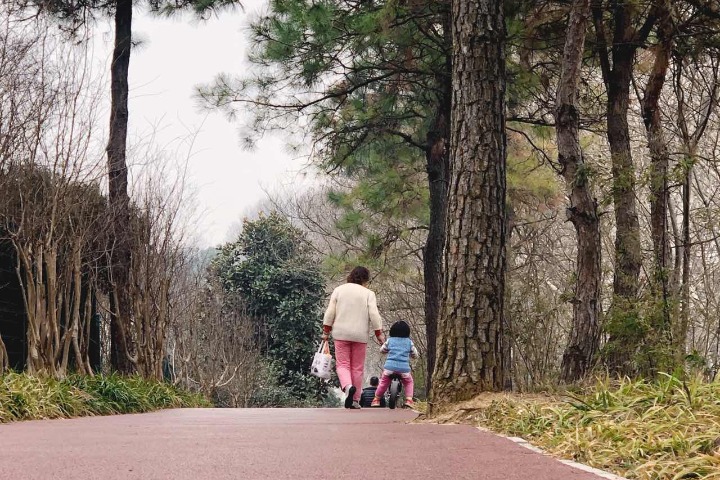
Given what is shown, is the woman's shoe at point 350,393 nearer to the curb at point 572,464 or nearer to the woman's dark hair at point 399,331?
the woman's dark hair at point 399,331

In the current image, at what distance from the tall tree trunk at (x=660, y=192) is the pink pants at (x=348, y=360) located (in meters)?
3.47

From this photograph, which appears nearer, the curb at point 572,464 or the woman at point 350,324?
the curb at point 572,464

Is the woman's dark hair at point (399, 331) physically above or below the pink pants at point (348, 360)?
above

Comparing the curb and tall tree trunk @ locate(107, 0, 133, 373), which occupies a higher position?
tall tree trunk @ locate(107, 0, 133, 373)

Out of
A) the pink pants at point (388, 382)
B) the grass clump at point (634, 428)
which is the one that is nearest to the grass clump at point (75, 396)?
the pink pants at point (388, 382)

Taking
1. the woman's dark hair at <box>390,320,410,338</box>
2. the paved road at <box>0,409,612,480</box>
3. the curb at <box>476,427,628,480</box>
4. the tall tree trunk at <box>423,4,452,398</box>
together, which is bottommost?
the paved road at <box>0,409,612,480</box>

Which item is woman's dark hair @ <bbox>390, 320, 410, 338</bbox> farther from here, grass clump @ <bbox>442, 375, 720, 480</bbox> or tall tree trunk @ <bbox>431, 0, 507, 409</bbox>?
grass clump @ <bbox>442, 375, 720, 480</bbox>

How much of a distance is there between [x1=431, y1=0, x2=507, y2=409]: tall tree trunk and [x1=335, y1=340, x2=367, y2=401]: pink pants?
2.92m

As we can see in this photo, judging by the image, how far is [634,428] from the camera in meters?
4.07

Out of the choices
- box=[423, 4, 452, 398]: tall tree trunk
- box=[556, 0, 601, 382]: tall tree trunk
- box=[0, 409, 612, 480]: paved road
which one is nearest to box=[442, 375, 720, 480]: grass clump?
box=[0, 409, 612, 480]: paved road

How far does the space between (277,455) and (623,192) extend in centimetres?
521

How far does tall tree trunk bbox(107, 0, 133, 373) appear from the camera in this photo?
1215 centimetres

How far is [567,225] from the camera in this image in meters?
20.3

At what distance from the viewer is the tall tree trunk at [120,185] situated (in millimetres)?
12148
